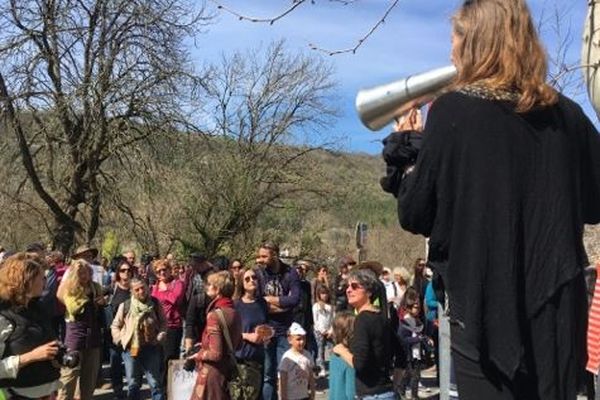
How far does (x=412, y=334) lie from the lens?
1016 cm

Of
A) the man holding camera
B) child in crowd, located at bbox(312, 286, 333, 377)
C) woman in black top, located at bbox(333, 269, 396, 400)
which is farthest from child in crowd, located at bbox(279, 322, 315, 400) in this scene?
child in crowd, located at bbox(312, 286, 333, 377)

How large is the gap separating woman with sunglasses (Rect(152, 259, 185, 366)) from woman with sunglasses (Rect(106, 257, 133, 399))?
0.43m

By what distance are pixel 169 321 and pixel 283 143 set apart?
1300cm

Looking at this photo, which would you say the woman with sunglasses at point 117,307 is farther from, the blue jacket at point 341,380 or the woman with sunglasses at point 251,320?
the blue jacket at point 341,380

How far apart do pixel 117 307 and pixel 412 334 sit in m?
3.74

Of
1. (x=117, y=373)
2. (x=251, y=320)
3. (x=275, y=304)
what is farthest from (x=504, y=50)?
(x=117, y=373)

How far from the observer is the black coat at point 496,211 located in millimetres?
1862

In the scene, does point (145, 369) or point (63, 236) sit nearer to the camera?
point (145, 369)

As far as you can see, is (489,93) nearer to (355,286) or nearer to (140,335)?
(355,286)

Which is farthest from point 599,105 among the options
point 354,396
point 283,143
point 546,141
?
point 283,143

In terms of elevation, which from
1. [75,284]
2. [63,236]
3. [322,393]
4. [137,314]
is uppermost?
[63,236]

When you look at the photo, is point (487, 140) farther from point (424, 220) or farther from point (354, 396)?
point (354, 396)

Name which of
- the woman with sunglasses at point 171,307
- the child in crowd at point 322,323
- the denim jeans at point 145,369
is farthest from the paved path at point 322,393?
the denim jeans at point 145,369

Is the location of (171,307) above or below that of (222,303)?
below
